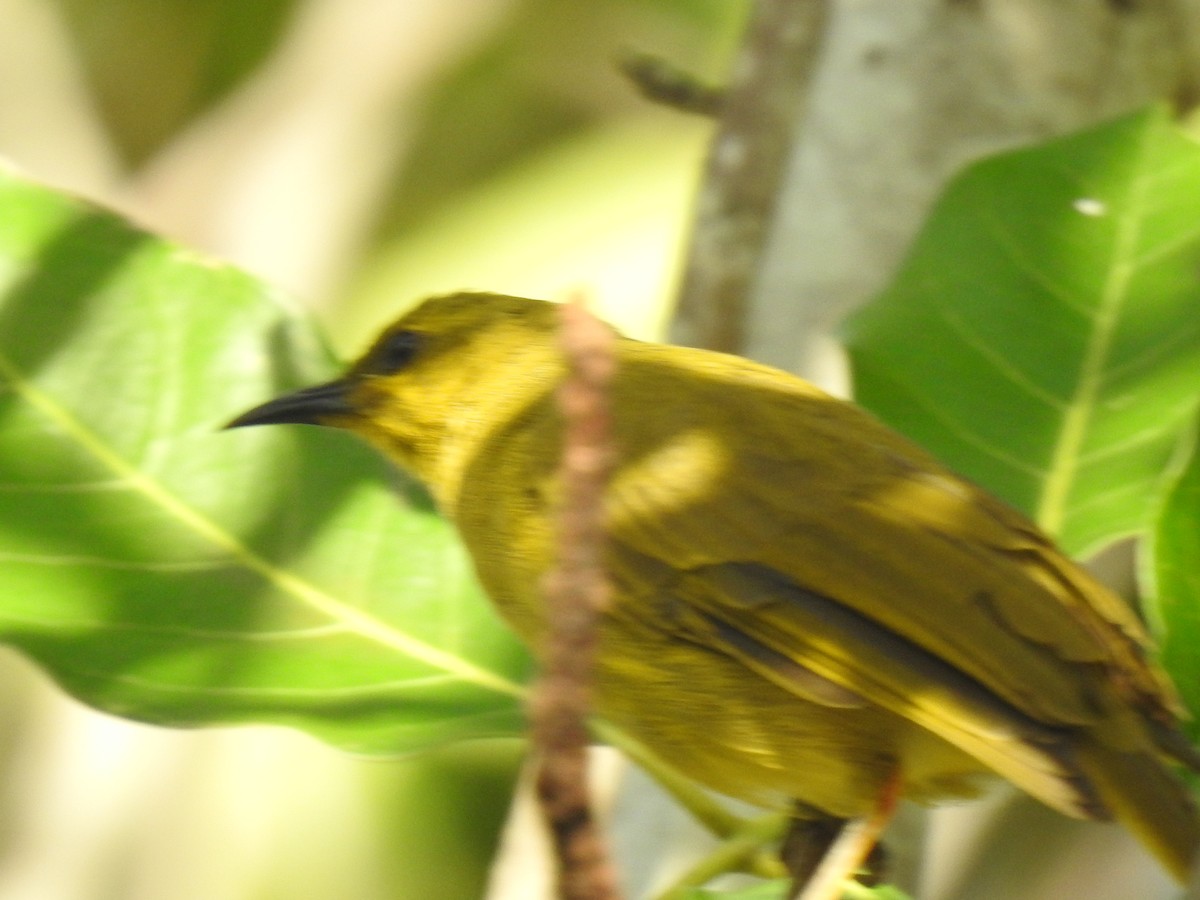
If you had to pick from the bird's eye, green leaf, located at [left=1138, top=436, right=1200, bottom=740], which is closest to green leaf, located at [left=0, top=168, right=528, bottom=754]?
the bird's eye

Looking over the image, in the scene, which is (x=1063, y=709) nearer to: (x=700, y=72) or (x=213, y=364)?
(x=213, y=364)

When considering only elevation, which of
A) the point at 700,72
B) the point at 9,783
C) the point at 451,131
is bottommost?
the point at 9,783

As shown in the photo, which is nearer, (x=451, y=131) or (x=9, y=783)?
(x=9, y=783)

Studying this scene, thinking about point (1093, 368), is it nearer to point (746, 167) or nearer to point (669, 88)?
point (746, 167)

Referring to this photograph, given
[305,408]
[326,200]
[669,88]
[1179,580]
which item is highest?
[669,88]

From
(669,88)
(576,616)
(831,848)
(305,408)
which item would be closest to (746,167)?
(669,88)

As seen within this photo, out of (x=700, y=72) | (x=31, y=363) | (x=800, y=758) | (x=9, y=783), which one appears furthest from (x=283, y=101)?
(x=800, y=758)

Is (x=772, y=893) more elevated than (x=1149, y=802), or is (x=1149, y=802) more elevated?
(x=1149, y=802)
